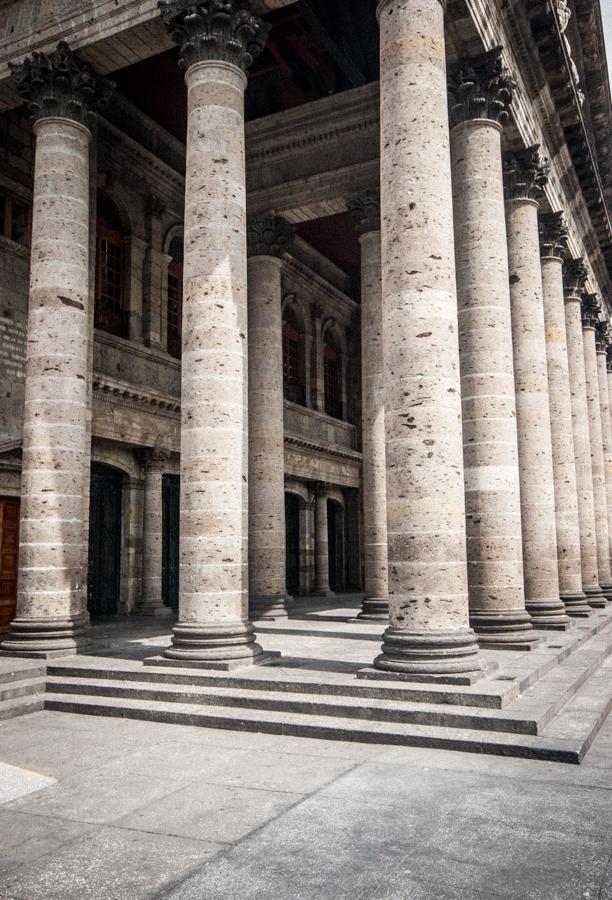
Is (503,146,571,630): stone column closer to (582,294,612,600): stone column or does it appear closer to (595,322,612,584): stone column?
(582,294,612,600): stone column

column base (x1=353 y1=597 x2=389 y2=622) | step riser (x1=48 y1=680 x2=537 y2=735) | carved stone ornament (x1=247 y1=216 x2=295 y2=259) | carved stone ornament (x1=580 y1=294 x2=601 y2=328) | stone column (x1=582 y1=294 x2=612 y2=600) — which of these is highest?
carved stone ornament (x1=247 y1=216 x2=295 y2=259)

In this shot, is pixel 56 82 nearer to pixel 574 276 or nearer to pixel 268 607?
pixel 268 607

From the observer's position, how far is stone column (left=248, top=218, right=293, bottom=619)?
16.9 m

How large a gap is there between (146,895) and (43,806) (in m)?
1.84

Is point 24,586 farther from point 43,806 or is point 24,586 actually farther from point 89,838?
point 89,838

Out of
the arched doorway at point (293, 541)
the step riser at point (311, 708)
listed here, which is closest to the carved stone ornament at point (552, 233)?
the arched doorway at point (293, 541)

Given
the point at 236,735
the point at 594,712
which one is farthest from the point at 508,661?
the point at 236,735

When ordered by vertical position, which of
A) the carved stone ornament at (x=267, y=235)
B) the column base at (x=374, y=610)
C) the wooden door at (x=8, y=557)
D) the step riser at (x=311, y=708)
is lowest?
the step riser at (x=311, y=708)

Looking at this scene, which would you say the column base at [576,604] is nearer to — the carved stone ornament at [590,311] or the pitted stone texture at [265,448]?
the pitted stone texture at [265,448]

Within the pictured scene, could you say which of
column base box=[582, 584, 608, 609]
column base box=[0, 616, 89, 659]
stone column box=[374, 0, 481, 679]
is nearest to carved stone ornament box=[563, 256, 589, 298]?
column base box=[582, 584, 608, 609]

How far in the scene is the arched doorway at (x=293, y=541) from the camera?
83.6 ft

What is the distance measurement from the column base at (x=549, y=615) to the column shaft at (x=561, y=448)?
2648mm

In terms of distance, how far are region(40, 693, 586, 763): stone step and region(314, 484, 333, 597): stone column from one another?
55.8 feet

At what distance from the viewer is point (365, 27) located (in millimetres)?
16344
